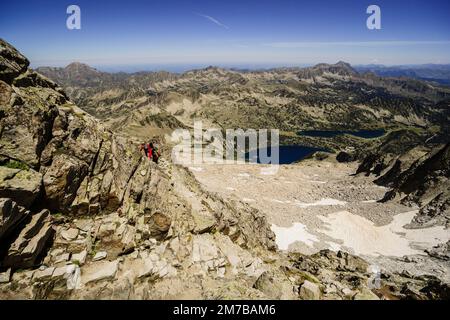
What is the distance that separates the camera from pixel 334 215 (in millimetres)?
60594

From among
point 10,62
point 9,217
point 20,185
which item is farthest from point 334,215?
point 10,62

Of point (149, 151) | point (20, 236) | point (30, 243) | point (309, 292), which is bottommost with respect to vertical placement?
point (309, 292)

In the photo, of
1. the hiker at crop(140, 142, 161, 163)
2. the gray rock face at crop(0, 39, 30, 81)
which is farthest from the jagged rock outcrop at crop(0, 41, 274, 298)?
the hiker at crop(140, 142, 161, 163)

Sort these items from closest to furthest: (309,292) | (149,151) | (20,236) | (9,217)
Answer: (9,217)
(20,236)
(309,292)
(149,151)

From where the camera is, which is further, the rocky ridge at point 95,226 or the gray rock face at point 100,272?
the gray rock face at point 100,272

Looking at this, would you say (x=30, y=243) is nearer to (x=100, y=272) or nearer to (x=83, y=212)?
(x=83, y=212)

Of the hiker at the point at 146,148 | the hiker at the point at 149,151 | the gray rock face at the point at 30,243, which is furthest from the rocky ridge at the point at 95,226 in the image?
the hiker at the point at 149,151

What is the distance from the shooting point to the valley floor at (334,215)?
46.4 m

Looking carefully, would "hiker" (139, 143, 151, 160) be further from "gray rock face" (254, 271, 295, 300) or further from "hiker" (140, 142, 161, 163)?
"gray rock face" (254, 271, 295, 300)

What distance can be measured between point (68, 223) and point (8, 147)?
590 centimetres

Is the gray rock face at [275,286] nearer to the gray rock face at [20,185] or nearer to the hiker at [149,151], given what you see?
the gray rock face at [20,185]

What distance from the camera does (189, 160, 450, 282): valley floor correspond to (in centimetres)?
4638

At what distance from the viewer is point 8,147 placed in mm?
16938
